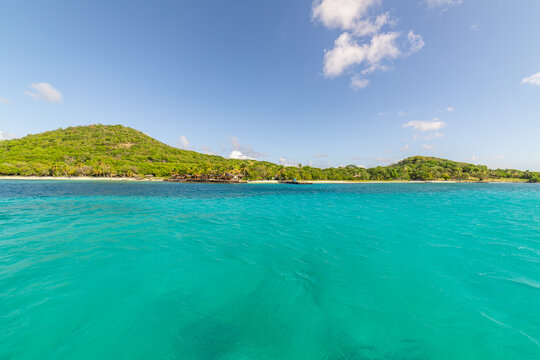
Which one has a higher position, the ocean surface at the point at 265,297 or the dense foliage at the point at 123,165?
the dense foliage at the point at 123,165

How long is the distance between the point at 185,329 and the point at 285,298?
3027mm

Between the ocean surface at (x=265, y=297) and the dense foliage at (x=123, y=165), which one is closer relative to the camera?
the ocean surface at (x=265, y=297)

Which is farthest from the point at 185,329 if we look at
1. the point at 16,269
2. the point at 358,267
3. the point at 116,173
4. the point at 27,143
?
the point at 27,143

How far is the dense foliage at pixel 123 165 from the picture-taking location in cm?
10862

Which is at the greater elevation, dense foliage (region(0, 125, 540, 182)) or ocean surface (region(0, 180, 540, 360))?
dense foliage (region(0, 125, 540, 182))

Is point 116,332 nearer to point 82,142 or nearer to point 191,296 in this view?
point 191,296

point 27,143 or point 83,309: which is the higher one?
point 27,143

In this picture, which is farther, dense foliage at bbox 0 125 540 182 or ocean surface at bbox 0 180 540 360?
dense foliage at bbox 0 125 540 182

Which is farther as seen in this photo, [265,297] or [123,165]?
[123,165]

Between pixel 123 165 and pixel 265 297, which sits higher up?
pixel 123 165

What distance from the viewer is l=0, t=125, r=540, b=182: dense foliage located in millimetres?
108625

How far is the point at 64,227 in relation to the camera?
519 inches

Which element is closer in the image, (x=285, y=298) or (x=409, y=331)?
(x=409, y=331)

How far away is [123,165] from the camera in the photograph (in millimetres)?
122688
